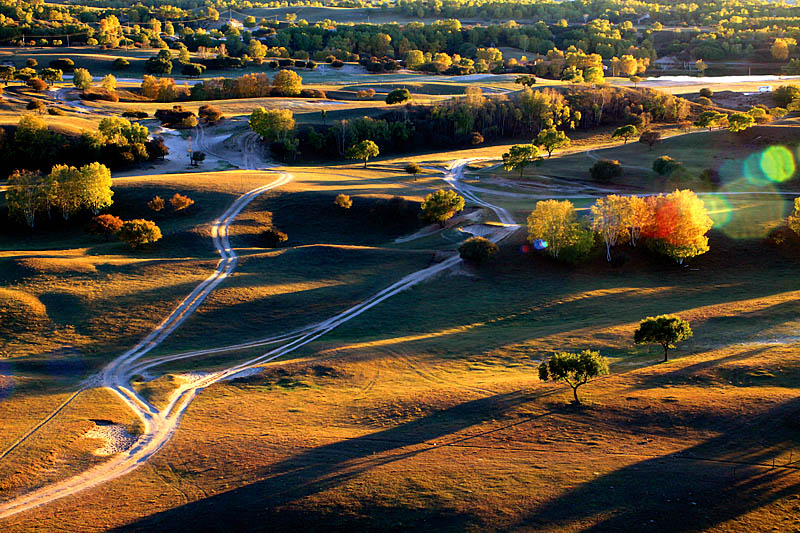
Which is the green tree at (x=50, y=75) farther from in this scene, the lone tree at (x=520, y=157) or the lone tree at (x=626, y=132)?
the lone tree at (x=626, y=132)

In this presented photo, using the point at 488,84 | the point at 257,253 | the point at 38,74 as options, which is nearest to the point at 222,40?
the point at 38,74

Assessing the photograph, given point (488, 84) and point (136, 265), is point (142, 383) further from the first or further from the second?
point (488, 84)

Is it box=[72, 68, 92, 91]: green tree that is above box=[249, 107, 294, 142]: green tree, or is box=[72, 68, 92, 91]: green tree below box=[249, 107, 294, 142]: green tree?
above

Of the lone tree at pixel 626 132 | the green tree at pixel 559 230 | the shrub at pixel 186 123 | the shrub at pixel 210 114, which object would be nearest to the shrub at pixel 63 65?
the shrub at pixel 210 114

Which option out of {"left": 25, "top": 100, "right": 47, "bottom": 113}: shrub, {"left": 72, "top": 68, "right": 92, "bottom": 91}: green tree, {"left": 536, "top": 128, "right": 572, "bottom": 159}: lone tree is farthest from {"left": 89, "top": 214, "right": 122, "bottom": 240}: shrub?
{"left": 72, "top": 68, "right": 92, "bottom": 91}: green tree

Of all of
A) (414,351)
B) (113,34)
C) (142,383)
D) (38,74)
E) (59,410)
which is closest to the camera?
(59,410)

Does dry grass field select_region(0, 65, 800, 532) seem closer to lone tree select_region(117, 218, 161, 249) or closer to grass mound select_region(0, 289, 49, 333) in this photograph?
grass mound select_region(0, 289, 49, 333)

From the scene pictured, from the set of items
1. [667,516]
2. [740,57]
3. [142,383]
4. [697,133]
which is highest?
[740,57]
